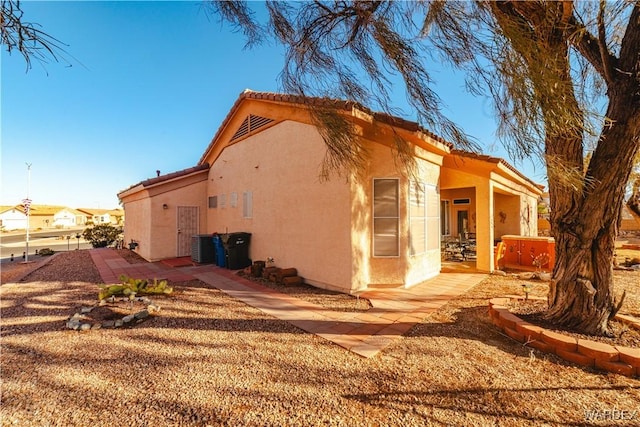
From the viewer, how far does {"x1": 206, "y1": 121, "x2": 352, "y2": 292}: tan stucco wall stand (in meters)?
7.29

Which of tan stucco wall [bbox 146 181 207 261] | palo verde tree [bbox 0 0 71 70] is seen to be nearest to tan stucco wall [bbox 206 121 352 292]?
tan stucco wall [bbox 146 181 207 261]

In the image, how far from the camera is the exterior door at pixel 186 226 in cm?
1345

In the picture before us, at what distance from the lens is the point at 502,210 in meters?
15.6

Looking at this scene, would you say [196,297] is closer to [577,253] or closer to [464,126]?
[464,126]

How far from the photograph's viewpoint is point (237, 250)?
34.7 ft

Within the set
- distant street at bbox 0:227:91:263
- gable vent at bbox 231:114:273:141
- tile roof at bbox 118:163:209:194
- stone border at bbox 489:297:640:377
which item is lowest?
distant street at bbox 0:227:91:263

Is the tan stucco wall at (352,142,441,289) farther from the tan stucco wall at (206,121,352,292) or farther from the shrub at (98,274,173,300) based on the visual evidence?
the shrub at (98,274,173,300)

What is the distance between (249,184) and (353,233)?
5696mm

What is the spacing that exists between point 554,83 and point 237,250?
32.8ft

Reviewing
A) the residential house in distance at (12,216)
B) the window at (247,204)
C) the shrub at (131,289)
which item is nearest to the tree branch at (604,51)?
the shrub at (131,289)

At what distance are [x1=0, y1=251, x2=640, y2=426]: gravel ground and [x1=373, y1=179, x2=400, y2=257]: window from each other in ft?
8.59

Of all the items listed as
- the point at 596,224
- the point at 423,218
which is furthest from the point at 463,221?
the point at 596,224

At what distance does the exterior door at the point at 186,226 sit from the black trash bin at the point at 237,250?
4.23 metres

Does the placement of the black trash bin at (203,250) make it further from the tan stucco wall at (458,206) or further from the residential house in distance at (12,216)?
the residential house in distance at (12,216)
